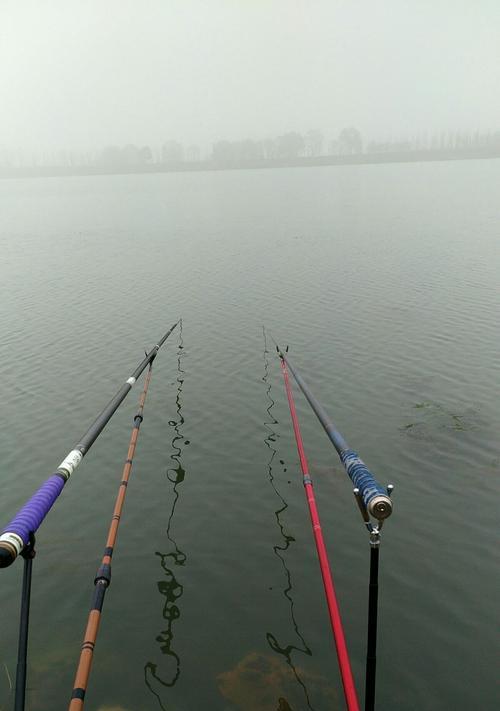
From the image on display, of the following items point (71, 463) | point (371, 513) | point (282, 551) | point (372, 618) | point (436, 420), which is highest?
point (371, 513)

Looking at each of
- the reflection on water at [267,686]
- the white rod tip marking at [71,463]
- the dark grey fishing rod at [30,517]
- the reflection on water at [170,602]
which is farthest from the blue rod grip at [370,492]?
the reflection on water at [170,602]

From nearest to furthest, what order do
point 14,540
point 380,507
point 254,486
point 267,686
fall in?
point 14,540
point 380,507
point 267,686
point 254,486

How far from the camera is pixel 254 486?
15.5 metres

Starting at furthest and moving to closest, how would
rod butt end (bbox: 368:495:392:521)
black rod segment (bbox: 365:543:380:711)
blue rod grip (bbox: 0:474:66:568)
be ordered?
black rod segment (bbox: 365:543:380:711) < rod butt end (bbox: 368:495:392:521) < blue rod grip (bbox: 0:474:66:568)

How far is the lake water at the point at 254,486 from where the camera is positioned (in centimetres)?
984

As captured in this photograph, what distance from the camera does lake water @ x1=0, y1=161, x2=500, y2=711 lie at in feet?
32.3

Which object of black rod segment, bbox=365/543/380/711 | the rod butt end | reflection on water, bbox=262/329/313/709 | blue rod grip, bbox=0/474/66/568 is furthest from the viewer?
reflection on water, bbox=262/329/313/709

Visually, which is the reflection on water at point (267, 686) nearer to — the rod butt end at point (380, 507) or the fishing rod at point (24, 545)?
the fishing rod at point (24, 545)

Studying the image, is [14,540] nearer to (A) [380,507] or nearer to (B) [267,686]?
(A) [380,507]

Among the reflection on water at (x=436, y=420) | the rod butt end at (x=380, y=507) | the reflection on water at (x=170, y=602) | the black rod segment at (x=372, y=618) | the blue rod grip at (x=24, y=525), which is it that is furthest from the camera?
the reflection on water at (x=436, y=420)

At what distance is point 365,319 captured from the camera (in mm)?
30203

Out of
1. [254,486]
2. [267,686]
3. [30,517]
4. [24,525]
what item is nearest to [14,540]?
[24,525]

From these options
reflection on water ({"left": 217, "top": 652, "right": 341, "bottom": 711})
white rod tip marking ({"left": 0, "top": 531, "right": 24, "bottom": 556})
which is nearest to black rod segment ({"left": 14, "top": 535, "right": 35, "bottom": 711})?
white rod tip marking ({"left": 0, "top": 531, "right": 24, "bottom": 556})

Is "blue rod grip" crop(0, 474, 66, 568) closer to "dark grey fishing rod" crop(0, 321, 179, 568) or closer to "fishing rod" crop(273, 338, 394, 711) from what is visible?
"dark grey fishing rod" crop(0, 321, 179, 568)
